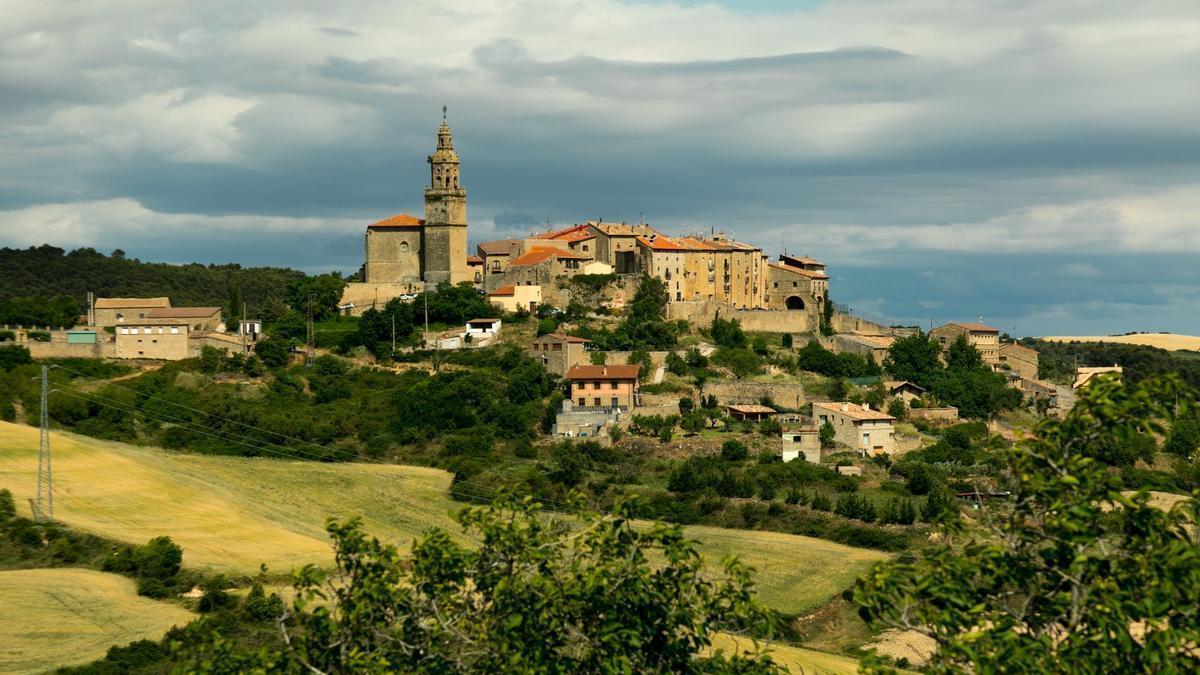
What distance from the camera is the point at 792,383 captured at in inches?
2874

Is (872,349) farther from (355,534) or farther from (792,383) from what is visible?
(355,534)

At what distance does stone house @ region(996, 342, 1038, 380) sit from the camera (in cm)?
8719

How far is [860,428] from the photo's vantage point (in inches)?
2579

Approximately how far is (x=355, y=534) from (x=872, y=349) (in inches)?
2655

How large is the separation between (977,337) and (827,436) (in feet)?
80.9

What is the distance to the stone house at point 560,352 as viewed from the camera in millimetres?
72312

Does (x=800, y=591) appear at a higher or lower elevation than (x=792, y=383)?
lower

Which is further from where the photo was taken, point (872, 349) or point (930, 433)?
point (872, 349)

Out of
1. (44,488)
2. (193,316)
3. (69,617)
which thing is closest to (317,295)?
(193,316)

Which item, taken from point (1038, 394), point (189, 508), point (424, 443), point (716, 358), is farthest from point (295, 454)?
point (1038, 394)

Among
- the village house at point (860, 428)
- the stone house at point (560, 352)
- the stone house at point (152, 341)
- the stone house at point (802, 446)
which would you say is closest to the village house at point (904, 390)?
the village house at point (860, 428)

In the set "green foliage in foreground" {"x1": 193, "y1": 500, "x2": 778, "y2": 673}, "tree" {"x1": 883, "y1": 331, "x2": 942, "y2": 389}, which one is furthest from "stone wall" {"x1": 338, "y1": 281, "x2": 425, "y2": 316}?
"green foliage in foreground" {"x1": 193, "y1": 500, "x2": 778, "y2": 673}

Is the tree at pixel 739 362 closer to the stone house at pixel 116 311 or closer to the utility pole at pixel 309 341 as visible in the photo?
the utility pole at pixel 309 341

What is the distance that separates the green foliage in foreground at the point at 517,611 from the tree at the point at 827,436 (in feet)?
163
